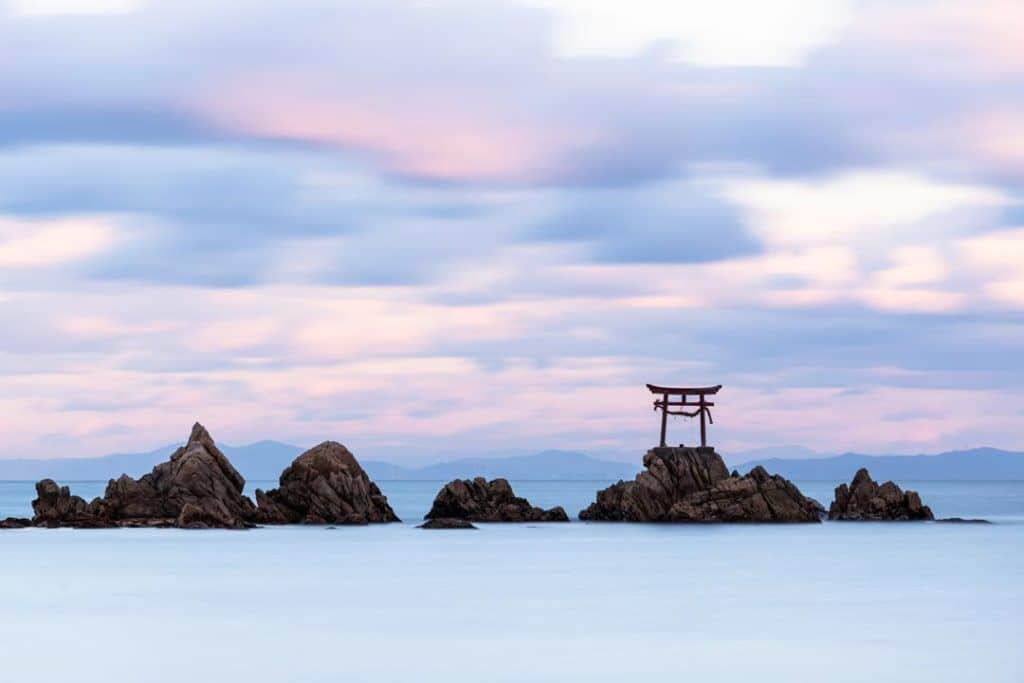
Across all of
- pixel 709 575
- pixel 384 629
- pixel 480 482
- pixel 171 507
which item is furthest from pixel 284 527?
pixel 384 629

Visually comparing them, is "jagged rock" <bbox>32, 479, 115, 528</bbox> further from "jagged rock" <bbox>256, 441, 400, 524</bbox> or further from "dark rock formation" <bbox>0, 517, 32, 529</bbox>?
"jagged rock" <bbox>256, 441, 400, 524</bbox>

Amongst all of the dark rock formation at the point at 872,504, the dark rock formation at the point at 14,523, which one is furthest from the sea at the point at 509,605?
the dark rock formation at the point at 872,504

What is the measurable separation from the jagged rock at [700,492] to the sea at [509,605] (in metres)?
1.24

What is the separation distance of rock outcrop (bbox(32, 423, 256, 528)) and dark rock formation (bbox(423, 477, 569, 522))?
1585cm

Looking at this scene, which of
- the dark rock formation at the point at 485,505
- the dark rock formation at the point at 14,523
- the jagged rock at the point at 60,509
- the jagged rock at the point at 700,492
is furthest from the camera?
the dark rock formation at the point at 485,505

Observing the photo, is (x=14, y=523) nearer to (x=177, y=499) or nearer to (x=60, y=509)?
(x=60, y=509)

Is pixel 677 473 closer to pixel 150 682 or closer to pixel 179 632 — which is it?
pixel 179 632

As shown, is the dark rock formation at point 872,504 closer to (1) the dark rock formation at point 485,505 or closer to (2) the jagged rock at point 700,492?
(2) the jagged rock at point 700,492

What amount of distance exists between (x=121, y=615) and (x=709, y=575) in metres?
27.1

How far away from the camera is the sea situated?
4453 centimetres

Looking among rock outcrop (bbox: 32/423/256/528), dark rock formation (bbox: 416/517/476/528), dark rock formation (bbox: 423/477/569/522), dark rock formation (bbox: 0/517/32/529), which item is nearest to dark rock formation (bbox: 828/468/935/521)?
dark rock formation (bbox: 423/477/569/522)

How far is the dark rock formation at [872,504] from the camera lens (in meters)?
112

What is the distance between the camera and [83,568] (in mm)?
75938

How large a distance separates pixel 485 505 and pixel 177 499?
22.5 m
